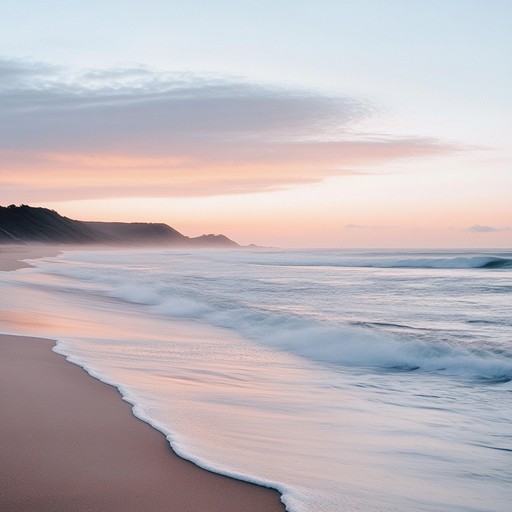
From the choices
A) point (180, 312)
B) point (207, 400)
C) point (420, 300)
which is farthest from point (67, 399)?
point (420, 300)

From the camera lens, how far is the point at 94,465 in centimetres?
317

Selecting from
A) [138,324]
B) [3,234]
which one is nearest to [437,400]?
[138,324]

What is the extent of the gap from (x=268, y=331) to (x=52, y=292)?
6.47 meters

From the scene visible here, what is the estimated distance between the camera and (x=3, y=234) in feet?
448

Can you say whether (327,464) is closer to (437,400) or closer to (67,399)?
(67,399)

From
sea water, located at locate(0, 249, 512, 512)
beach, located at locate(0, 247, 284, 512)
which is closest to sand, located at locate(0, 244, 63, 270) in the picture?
sea water, located at locate(0, 249, 512, 512)

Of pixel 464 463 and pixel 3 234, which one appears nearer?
pixel 464 463

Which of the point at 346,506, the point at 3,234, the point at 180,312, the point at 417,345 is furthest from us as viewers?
the point at 3,234

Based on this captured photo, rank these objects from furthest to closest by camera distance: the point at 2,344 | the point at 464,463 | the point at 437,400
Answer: the point at 2,344 → the point at 437,400 → the point at 464,463

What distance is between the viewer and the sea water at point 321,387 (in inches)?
136

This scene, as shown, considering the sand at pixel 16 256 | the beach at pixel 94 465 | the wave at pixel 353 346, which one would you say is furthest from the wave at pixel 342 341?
the sand at pixel 16 256

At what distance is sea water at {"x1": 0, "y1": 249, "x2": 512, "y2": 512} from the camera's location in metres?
3.44

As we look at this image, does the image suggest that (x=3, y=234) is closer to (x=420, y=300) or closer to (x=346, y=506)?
(x=420, y=300)

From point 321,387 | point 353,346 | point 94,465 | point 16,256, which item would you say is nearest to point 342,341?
point 353,346
